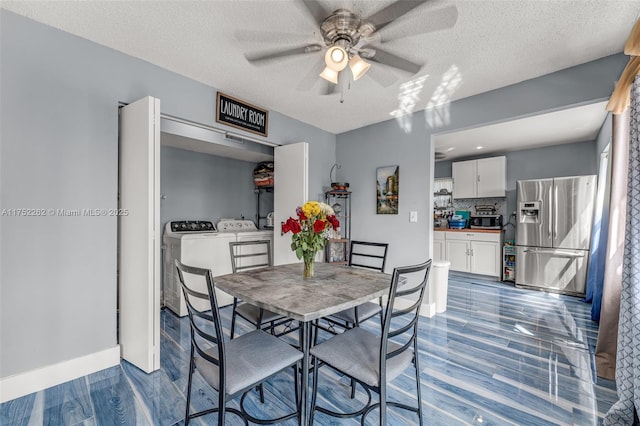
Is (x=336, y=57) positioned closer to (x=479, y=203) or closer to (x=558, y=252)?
(x=558, y=252)

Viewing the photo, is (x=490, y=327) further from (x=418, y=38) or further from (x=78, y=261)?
(x=78, y=261)

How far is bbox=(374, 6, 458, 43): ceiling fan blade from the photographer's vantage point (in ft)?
4.74

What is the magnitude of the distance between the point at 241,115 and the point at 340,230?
2072mm

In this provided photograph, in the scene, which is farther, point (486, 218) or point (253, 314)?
point (486, 218)

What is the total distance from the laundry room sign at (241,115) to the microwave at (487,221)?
442 cm

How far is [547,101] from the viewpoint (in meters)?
2.44

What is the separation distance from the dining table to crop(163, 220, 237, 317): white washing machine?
143cm

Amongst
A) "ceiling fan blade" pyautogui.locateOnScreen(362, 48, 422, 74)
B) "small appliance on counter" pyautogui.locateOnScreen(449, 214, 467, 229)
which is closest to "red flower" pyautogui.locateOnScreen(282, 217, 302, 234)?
"ceiling fan blade" pyautogui.locateOnScreen(362, 48, 422, 74)

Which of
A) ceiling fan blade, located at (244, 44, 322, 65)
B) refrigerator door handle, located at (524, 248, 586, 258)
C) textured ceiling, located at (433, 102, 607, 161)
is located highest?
textured ceiling, located at (433, 102, 607, 161)

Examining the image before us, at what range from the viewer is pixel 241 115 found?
2.98 metres

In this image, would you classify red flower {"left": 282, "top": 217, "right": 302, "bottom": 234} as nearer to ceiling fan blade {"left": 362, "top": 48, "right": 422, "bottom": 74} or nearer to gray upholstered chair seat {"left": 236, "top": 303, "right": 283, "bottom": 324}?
gray upholstered chair seat {"left": 236, "top": 303, "right": 283, "bottom": 324}

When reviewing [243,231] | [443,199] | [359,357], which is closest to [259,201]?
[243,231]

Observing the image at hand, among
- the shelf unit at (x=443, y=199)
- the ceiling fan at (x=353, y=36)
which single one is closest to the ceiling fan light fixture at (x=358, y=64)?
the ceiling fan at (x=353, y=36)

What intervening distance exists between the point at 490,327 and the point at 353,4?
315 centimetres
